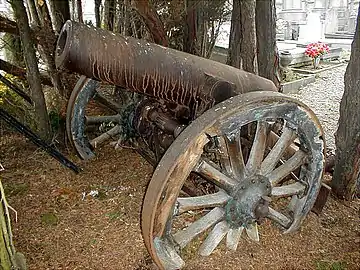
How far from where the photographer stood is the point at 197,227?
2510 mm

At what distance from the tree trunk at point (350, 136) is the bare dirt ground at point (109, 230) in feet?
0.52

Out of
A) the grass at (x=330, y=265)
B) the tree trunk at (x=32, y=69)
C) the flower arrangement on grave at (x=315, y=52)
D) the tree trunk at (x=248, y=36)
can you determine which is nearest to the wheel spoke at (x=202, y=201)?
the grass at (x=330, y=265)

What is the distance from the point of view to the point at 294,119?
251 centimetres

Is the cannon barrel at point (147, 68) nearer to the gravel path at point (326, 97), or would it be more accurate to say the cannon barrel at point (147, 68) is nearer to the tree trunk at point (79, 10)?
the gravel path at point (326, 97)

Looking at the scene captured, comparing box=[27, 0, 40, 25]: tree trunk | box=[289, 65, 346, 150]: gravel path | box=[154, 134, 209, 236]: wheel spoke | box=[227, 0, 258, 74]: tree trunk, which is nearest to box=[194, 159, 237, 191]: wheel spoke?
box=[154, 134, 209, 236]: wheel spoke

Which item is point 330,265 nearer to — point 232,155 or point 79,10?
point 232,155

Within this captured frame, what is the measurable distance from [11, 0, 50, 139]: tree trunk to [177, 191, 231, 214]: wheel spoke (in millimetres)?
2501

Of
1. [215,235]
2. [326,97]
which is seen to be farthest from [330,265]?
[326,97]

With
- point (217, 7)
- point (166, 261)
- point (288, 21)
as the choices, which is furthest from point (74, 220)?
point (288, 21)

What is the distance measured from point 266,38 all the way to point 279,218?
6.90 ft

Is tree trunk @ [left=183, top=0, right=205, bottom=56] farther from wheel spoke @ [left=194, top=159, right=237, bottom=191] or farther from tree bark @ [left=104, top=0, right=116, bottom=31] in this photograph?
wheel spoke @ [left=194, top=159, right=237, bottom=191]

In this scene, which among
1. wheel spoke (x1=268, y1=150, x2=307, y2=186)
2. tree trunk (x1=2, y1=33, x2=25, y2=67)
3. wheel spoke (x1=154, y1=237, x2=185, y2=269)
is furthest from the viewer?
tree trunk (x1=2, y1=33, x2=25, y2=67)

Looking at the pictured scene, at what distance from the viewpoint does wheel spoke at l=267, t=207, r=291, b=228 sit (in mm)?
2779

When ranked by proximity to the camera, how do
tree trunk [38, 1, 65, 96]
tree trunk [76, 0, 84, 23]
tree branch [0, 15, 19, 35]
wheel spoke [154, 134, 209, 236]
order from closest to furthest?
wheel spoke [154, 134, 209, 236] < tree branch [0, 15, 19, 35] < tree trunk [38, 1, 65, 96] < tree trunk [76, 0, 84, 23]
